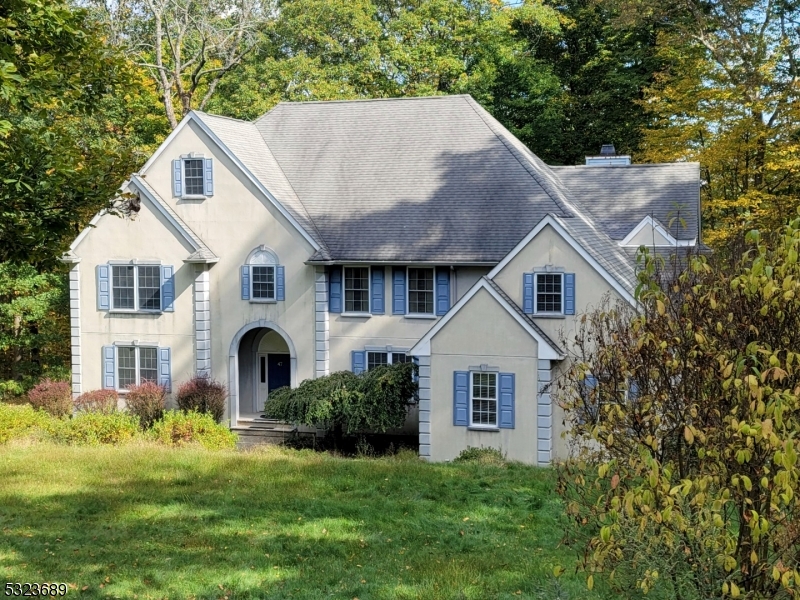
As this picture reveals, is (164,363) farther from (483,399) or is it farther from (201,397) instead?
(483,399)

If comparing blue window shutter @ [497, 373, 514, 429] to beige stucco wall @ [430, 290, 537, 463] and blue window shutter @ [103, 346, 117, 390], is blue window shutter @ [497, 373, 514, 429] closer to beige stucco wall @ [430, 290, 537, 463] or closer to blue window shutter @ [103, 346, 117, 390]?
beige stucco wall @ [430, 290, 537, 463]

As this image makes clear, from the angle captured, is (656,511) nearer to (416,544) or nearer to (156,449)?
(416,544)

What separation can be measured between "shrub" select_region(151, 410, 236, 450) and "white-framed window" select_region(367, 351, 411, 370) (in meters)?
5.26

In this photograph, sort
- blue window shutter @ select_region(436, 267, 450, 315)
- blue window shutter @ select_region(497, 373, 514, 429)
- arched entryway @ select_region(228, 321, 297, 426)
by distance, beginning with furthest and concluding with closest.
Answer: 1. arched entryway @ select_region(228, 321, 297, 426)
2. blue window shutter @ select_region(436, 267, 450, 315)
3. blue window shutter @ select_region(497, 373, 514, 429)

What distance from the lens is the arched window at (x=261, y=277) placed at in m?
26.5

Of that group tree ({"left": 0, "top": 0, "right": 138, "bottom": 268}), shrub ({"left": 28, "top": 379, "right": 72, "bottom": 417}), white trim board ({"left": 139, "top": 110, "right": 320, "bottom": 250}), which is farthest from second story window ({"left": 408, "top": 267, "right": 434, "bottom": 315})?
tree ({"left": 0, "top": 0, "right": 138, "bottom": 268})

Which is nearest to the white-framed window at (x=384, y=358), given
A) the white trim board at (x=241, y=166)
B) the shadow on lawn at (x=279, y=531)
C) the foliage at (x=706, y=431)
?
the white trim board at (x=241, y=166)

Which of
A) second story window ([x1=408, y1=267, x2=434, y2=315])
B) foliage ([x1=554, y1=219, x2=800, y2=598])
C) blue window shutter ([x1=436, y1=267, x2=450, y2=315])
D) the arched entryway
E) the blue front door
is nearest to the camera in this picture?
foliage ([x1=554, y1=219, x2=800, y2=598])

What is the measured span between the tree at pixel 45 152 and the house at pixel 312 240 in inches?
517

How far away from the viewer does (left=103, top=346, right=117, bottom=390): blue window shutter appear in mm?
27266

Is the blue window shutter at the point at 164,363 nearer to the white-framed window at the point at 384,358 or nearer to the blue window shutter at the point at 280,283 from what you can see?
the blue window shutter at the point at 280,283

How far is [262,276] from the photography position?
26750mm

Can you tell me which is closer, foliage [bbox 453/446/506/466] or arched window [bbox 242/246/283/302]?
foliage [bbox 453/446/506/466]

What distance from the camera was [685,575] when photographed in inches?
224
